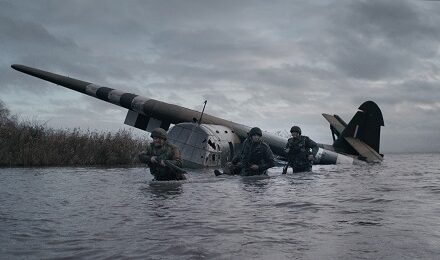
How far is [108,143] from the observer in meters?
25.7

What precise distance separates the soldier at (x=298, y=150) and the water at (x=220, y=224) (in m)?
7.23

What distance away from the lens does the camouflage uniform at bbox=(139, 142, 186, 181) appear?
1332cm

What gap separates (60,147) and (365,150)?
1846cm

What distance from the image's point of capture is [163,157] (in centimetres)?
1342

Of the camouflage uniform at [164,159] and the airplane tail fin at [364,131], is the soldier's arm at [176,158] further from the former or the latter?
the airplane tail fin at [364,131]

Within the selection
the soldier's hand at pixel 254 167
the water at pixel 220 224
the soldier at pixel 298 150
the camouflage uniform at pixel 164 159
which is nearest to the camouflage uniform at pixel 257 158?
the soldier's hand at pixel 254 167

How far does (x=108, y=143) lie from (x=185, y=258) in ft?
72.5

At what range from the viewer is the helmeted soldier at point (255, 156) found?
15.8 metres

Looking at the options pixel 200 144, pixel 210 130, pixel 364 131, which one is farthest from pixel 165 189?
pixel 364 131

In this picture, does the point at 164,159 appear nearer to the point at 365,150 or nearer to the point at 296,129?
the point at 296,129

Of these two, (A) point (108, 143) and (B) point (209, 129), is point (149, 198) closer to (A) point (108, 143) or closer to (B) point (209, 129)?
(B) point (209, 129)

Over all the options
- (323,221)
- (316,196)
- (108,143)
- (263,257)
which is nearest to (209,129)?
(108,143)

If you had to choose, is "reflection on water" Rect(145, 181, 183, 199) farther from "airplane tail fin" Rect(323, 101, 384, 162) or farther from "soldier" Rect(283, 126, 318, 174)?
"airplane tail fin" Rect(323, 101, 384, 162)

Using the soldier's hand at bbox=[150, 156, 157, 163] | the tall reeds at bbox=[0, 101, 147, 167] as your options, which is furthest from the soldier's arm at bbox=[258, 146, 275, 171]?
the tall reeds at bbox=[0, 101, 147, 167]
